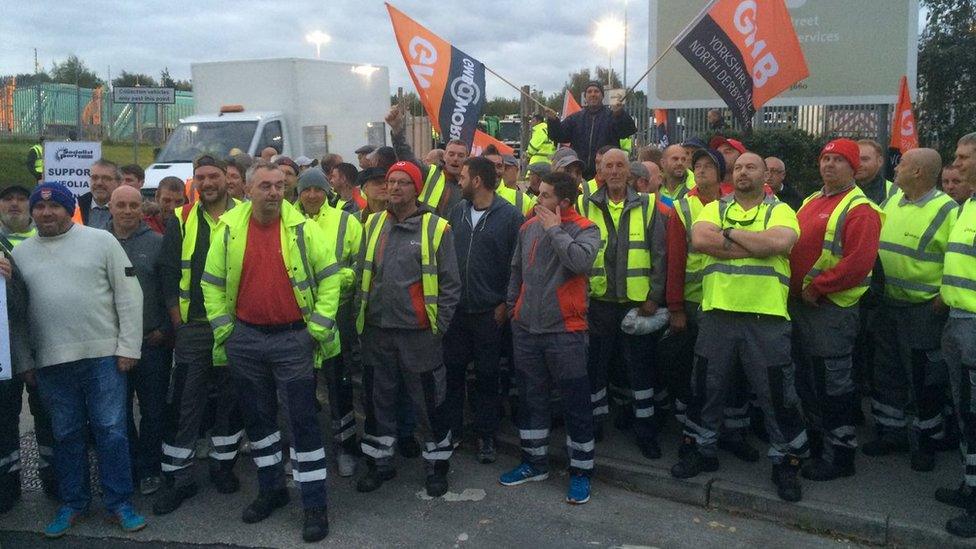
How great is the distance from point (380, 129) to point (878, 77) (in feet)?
32.6

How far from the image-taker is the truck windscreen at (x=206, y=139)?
15352mm

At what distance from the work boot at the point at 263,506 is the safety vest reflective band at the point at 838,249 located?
3691 mm

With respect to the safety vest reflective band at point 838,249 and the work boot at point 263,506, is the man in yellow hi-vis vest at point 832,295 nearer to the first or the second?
the safety vest reflective band at point 838,249

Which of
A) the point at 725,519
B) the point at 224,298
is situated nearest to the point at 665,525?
the point at 725,519

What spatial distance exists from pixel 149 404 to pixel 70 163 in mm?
3803

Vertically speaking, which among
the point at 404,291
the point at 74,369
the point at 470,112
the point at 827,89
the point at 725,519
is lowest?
the point at 725,519

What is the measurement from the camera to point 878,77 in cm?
1492

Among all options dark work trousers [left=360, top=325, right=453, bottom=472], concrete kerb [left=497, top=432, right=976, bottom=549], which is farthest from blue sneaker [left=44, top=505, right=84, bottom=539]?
concrete kerb [left=497, top=432, right=976, bottom=549]

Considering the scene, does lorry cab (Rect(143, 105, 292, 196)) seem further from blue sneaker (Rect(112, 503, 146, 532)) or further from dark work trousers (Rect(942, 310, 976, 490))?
dark work trousers (Rect(942, 310, 976, 490))

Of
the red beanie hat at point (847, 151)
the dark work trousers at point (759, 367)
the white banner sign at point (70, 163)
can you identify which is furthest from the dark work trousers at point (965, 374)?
the white banner sign at point (70, 163)

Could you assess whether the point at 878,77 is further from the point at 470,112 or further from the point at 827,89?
the point at 470,112

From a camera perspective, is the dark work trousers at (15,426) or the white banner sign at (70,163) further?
the white banner sign at (70,163)

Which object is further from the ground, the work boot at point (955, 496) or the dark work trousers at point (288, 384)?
the dark work trousers at point (288, 384)

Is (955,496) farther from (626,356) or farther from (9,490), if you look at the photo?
(9,490)
